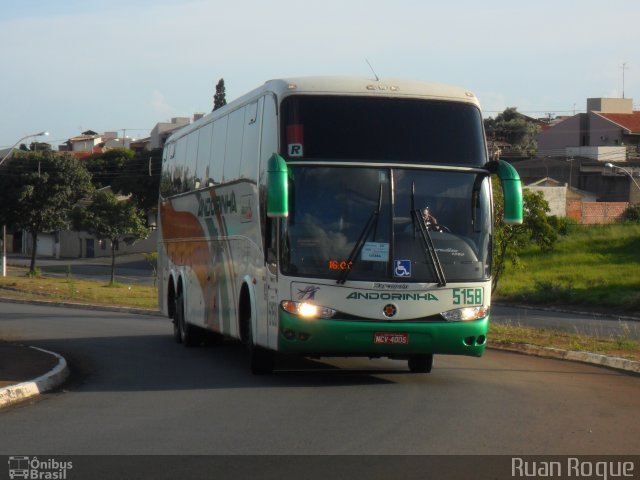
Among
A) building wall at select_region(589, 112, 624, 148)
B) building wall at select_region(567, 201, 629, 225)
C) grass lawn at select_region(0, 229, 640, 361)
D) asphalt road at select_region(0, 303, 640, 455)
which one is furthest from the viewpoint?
building wall at select_region(589, 112, 624, 148)

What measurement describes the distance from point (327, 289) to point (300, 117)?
2211mm

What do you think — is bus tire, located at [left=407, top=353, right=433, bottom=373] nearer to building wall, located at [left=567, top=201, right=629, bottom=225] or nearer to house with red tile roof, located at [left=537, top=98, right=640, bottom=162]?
building wall, located at [left=567, top=201, right=629, bottom=225]

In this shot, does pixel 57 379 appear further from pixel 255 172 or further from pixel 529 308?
pixel 529 308

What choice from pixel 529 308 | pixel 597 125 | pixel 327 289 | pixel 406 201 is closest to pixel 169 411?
pixel 327 289

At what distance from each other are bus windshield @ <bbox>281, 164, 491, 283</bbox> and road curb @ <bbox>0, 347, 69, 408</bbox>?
325cm

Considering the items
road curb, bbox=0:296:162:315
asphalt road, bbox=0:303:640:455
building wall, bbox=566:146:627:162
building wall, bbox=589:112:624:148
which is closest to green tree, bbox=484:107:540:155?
building wall, bbox=589:112:624:148

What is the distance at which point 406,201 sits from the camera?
1327cm

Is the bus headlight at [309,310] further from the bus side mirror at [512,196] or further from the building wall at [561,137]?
the building wall at [561,137]

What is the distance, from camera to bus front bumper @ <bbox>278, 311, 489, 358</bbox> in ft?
42.8

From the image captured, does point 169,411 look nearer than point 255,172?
Yes

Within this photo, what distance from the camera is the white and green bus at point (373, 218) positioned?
1307 centimetres

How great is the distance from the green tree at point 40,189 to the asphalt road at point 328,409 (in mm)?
48838

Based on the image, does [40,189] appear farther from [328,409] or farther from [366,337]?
[328,409]
